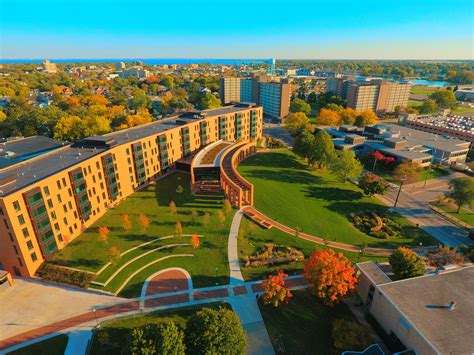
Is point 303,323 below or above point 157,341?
below

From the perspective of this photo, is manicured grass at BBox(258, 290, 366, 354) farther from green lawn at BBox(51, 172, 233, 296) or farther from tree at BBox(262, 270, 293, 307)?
green lawn at BBox(51, 172, 233, 296)

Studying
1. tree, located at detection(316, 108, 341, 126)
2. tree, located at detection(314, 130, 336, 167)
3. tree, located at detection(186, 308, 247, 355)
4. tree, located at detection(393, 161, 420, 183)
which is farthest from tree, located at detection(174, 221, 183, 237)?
tree, located at detection(316, 108, 341, 126)

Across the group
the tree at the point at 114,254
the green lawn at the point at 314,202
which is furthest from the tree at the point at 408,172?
the tree at the point at 114,254

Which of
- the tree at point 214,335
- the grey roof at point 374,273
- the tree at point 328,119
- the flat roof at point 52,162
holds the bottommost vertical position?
the grey roof at point 374,273

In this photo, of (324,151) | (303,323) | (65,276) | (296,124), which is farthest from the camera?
(296,124)

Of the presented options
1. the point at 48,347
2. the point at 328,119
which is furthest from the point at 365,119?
the point at 48,347

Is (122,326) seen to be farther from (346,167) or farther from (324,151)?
(324,151)

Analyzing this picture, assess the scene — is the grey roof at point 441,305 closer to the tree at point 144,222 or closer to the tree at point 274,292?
the tree at point 274,292
